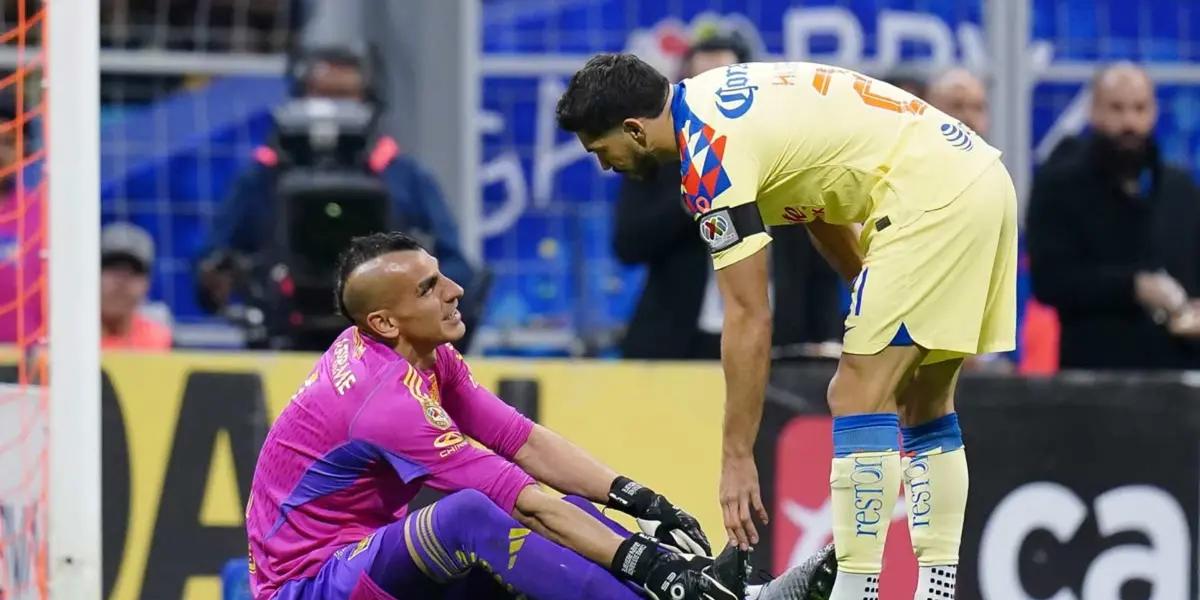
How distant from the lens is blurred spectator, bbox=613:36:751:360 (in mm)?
7613

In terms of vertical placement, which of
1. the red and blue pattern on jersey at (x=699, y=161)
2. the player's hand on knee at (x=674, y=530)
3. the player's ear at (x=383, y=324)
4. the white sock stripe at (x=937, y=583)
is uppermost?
the red and blue pattern on jersey at (x=699, y=161)

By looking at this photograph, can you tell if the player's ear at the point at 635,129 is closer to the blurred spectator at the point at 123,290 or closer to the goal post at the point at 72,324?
the goal post at the point at 72,324

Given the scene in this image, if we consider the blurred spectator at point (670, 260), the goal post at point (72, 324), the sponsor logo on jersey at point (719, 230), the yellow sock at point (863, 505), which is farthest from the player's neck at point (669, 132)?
the blurred spectator at point (670, 260)

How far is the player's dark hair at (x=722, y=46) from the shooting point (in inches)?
300

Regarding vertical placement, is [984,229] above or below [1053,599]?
above

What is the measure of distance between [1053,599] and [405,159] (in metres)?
3.08

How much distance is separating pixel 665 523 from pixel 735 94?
1.18 m

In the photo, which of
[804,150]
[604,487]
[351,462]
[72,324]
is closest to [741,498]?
[604,487]

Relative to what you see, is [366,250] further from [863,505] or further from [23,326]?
[23,326]

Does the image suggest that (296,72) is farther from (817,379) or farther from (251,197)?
(817,379)

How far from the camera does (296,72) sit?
8156 mm

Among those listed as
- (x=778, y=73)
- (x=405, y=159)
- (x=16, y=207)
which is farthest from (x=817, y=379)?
(x=16, y=207)

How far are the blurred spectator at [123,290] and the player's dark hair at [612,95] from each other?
3.17 metres

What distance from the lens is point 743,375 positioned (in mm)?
5281
